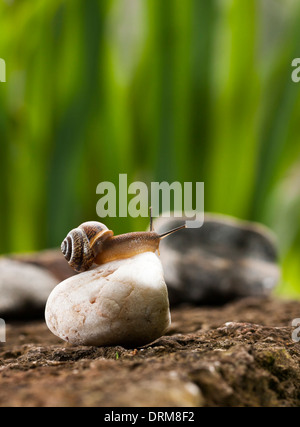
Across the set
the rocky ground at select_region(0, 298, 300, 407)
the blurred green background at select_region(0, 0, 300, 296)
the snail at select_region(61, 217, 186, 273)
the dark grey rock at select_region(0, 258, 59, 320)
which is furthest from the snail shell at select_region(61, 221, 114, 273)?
the blurred green background at select_region(0, 0, 300, 296)

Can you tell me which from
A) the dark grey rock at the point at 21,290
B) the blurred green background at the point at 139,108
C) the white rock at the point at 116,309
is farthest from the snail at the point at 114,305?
the blurred green background at the point at 139,108

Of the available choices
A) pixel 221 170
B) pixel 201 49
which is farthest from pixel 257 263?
pixel 201 49

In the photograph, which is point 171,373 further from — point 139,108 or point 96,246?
point 139,108

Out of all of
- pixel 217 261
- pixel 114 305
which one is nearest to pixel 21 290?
pixel 217 261

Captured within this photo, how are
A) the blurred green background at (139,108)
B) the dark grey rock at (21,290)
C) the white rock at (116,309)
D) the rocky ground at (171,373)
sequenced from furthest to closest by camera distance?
the blurred green background at (139,108) < the dark grey rock at (21,290) < the white rock at (116,309) < the rocky ground at (171,373)

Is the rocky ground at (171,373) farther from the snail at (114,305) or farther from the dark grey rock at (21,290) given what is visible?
the dark grey rock at (21,290)

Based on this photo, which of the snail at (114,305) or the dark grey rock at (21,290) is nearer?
the snail at (114,305)
